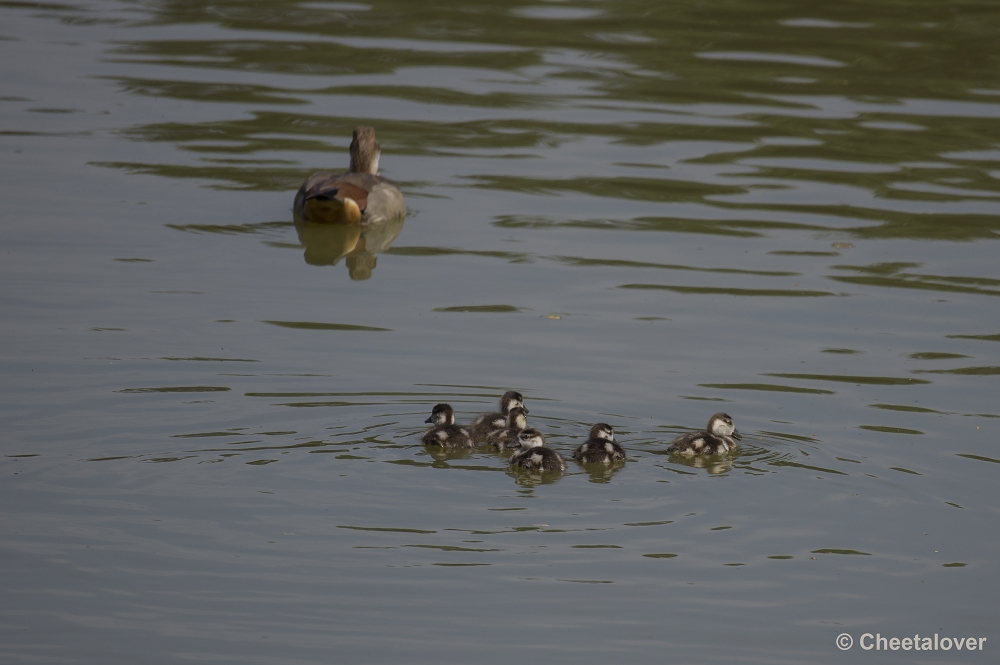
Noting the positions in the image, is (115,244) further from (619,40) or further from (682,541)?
(619,40)

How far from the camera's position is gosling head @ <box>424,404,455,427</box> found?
823 centimetres

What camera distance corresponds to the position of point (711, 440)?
7.99m

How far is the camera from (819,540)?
7133mm

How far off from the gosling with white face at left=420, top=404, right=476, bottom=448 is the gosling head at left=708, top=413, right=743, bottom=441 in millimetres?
1294

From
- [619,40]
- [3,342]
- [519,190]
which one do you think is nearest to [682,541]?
[3,342]

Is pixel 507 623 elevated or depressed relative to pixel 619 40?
depressed

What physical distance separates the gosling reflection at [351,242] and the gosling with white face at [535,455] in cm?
406

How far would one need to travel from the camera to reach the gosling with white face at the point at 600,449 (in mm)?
7905

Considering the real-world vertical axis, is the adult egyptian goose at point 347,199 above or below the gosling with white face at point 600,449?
above

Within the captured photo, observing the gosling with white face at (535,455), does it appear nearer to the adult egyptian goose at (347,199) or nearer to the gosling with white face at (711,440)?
the gosling with white face at (711,440)

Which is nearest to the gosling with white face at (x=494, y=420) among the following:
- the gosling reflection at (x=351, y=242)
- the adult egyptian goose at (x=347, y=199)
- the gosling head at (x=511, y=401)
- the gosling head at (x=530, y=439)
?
the gosling head at (x=511, y=401)

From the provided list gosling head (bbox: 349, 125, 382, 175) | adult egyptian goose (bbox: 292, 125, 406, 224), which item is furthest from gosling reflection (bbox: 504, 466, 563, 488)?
gosling head (bbox: 349, 125, 382, 175)

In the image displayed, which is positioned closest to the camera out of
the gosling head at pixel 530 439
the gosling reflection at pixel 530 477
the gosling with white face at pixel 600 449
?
the gosling reflection at pixel 530 477

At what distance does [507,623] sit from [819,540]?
1.74m
